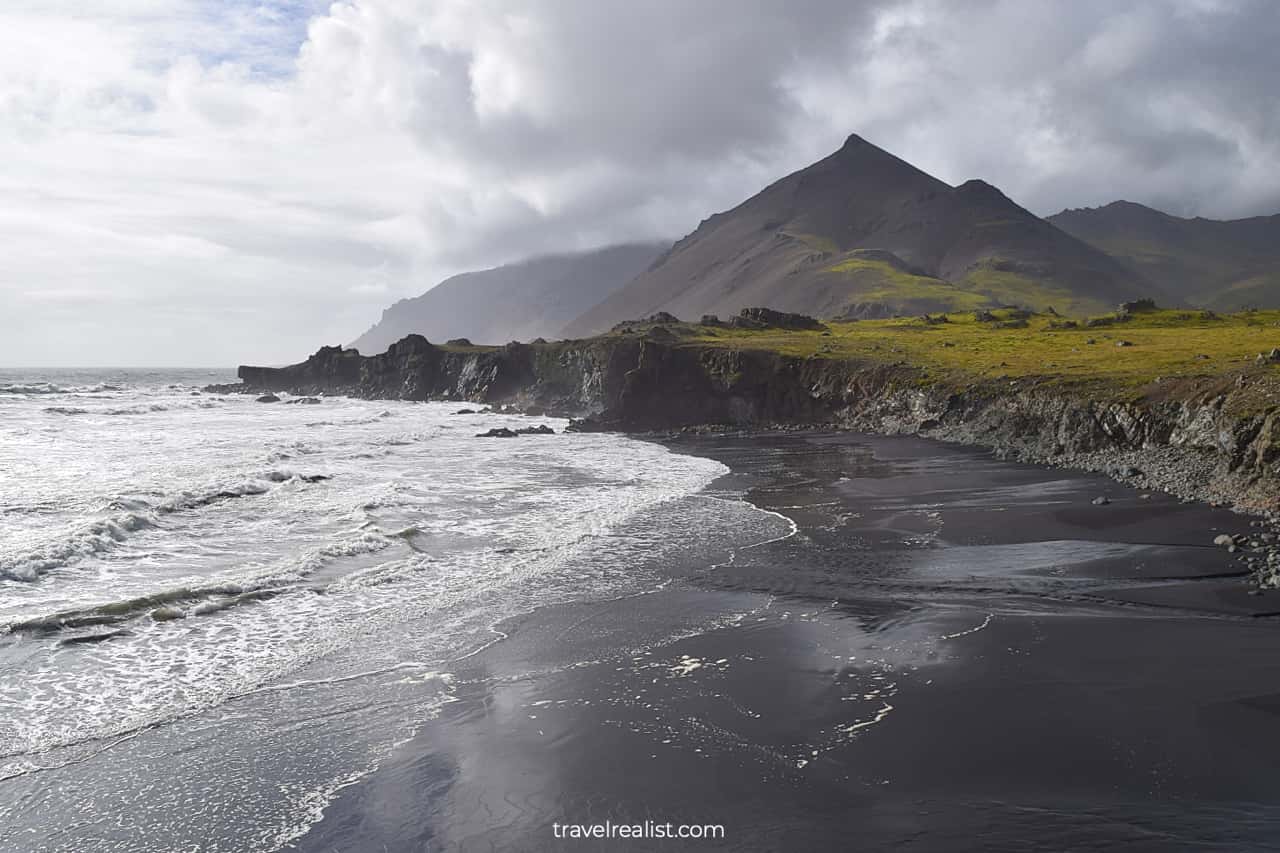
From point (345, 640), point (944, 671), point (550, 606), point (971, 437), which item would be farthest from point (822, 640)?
point (971, 437)

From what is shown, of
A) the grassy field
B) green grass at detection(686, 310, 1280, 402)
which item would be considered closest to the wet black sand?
green grass at detection(686, 310, 1280, 402)

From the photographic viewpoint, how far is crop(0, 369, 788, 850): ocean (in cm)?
1060

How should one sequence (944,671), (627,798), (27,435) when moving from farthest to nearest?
1. (27,435)
2. (944,671)
3. (627,798)

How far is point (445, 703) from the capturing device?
13.1 metres

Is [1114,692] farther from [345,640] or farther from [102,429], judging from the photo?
[102,429]

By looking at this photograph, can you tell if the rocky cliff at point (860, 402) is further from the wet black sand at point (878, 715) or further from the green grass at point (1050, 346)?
the wet black sand at point (878, 715)

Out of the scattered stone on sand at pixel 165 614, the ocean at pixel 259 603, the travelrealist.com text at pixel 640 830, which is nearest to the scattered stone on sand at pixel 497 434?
the ocean at pixel 259 603

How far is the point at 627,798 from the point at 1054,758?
18.7 ft

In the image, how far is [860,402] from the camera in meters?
64.2

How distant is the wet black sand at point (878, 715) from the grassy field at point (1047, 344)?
83.0ft

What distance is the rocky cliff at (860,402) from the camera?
29828 millimetres

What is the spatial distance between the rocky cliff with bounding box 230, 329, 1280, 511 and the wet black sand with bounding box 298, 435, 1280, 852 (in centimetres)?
963

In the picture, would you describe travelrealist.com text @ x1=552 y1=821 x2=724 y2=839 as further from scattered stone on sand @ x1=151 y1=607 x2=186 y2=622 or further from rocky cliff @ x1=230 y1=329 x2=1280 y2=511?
rocky cliff @ x1=230 y1=329 x2=1280 y2=511

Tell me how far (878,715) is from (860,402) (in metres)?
54.4
